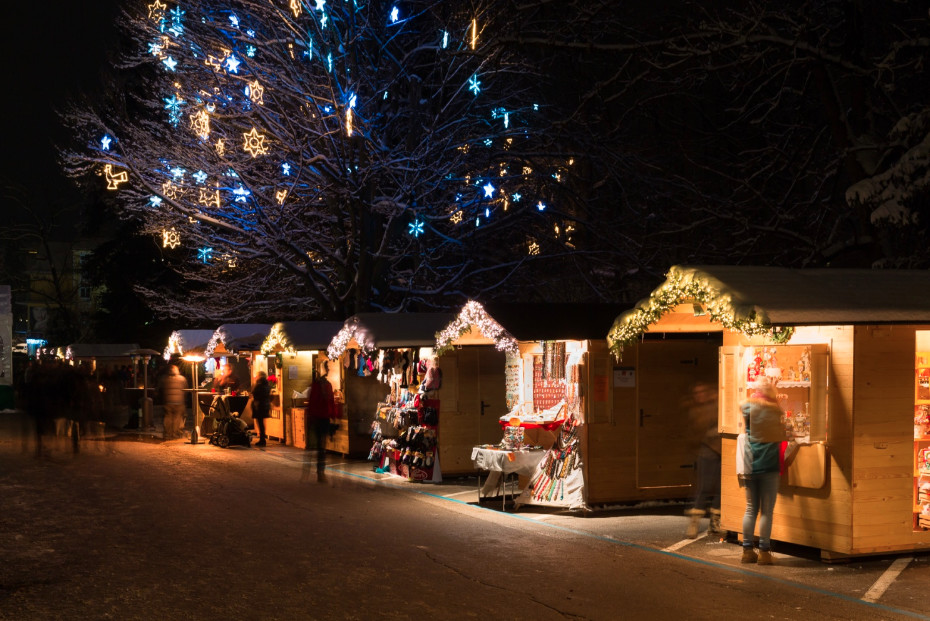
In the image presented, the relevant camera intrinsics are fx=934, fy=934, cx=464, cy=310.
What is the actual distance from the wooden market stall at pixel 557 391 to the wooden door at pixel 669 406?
489 mm

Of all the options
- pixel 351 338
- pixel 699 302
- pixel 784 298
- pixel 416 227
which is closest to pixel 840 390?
pixel 784 298

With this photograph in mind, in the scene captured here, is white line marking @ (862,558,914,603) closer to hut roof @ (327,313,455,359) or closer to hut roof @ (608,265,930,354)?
hut roof @ (608,265,930,354)

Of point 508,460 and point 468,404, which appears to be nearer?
point 508,460

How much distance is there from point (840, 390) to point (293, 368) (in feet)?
55.1

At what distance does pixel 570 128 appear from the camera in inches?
961

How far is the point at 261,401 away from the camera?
23.5 meters

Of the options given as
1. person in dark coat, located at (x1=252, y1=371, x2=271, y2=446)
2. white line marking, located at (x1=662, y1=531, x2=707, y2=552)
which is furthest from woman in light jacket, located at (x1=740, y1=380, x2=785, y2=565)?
person in dark coat, located at (x1=252, y1=371, x2=271, y2=446)

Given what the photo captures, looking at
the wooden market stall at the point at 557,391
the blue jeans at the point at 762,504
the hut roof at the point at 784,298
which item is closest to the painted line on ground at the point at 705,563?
the blue jeans at the point at 762,504

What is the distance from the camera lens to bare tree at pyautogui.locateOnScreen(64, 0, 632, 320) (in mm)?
22484

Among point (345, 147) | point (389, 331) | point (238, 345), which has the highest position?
point (345, 147)

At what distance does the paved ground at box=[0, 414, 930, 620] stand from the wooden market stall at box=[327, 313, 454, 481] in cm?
160

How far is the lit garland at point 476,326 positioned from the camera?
14281mm

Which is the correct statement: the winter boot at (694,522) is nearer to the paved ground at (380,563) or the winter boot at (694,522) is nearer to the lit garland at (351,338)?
the paved ground at (380,563)

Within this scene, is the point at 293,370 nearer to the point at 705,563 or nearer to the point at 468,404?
the point at 468,404
